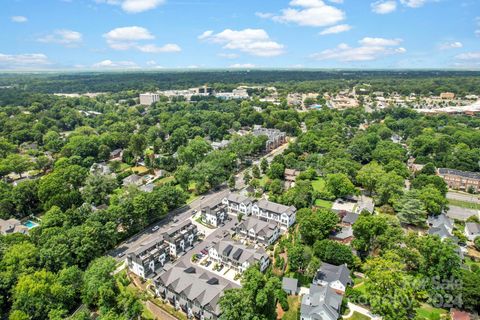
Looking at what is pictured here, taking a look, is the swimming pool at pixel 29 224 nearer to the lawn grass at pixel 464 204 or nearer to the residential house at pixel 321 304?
the residential house at pixel 321 304

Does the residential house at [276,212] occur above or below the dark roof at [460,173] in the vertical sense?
below

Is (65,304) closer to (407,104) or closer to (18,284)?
(18,284)

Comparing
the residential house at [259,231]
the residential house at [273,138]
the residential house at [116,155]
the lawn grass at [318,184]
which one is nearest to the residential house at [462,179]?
the lawn grass at [318,184]

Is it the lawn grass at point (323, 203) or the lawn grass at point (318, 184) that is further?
the lawn grass at point (318, 184)

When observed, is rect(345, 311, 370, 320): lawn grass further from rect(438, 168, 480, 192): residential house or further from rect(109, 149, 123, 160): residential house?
rect(109, 149, 123, 160): residential house

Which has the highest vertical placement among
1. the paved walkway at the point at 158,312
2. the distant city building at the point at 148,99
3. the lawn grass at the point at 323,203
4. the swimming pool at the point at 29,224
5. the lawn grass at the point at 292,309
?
the distant city building at the point at 148,99

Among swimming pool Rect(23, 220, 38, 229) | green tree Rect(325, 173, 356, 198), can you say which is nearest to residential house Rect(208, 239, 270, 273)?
green tree Rect(325, 173, 356, 198)
